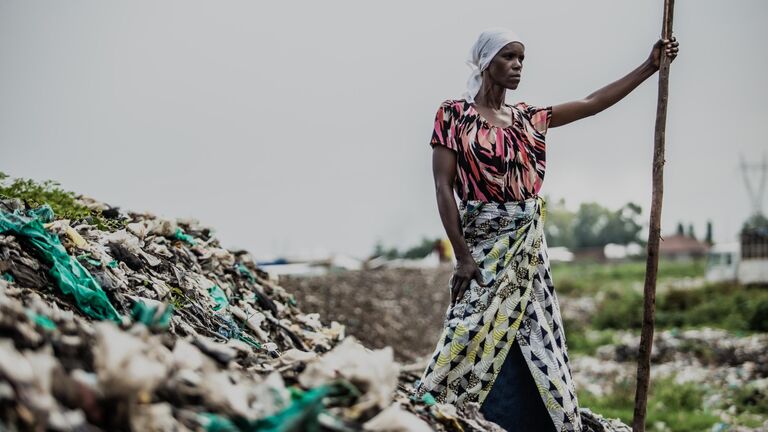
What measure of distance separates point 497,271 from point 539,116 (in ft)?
2.78

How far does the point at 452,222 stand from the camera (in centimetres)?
370

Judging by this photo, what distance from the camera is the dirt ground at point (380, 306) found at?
38.0ft

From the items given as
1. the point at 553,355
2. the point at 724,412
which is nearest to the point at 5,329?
the point at 553,355

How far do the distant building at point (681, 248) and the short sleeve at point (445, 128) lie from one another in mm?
70303

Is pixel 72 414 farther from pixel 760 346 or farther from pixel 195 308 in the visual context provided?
pixel 760 346

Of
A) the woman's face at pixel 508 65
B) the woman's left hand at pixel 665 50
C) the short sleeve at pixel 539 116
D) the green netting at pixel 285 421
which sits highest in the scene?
the woman's left hand at pixel 665 50

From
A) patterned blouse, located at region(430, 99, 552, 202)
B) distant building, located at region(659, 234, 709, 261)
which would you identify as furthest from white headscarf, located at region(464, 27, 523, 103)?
distant building, located at region(659, 234, 709, 261)

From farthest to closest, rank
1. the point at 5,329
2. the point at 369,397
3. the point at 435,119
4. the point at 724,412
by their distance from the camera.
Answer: the point at 724,412, the point at 435,119, the point at 369,397, the point at 5,329

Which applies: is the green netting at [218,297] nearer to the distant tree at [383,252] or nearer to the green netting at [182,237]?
the green netting at [182,237]

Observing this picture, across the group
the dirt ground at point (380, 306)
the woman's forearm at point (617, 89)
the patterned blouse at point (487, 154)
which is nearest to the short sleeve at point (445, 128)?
the patterned blouse at point (487, 154)

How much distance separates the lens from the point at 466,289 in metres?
3.71

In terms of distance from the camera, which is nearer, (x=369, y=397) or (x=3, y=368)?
(x=3, y=368)

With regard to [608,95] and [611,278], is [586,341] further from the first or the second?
[611,278]

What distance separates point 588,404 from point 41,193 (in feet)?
21.6
